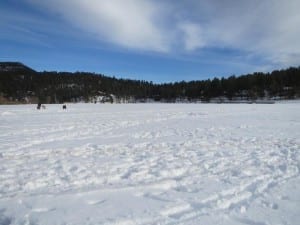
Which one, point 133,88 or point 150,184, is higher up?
point 133,88

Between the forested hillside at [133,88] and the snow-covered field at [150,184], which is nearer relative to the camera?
the snow-covered field at [150,184]

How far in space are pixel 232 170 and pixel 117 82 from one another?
166 m

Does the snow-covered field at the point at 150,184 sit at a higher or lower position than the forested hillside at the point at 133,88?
lower

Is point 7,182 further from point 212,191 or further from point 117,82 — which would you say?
point 117,82

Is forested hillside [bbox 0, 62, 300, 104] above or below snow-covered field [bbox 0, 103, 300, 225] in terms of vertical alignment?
above

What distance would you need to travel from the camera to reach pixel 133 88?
5782 inches

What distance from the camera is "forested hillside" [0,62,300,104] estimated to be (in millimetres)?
84562

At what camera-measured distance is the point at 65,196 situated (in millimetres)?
3873

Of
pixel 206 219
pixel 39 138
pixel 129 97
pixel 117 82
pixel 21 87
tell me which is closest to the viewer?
pixel 206 219

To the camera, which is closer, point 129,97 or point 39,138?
point 39,138

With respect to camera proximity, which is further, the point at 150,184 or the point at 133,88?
the point at 133,88

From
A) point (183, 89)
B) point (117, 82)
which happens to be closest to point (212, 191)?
point (183, 89)

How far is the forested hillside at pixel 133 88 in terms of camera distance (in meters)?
84.6

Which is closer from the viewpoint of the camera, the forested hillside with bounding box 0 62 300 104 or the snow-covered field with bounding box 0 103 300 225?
the snow-covered field with bounding box 0 103 300 225
